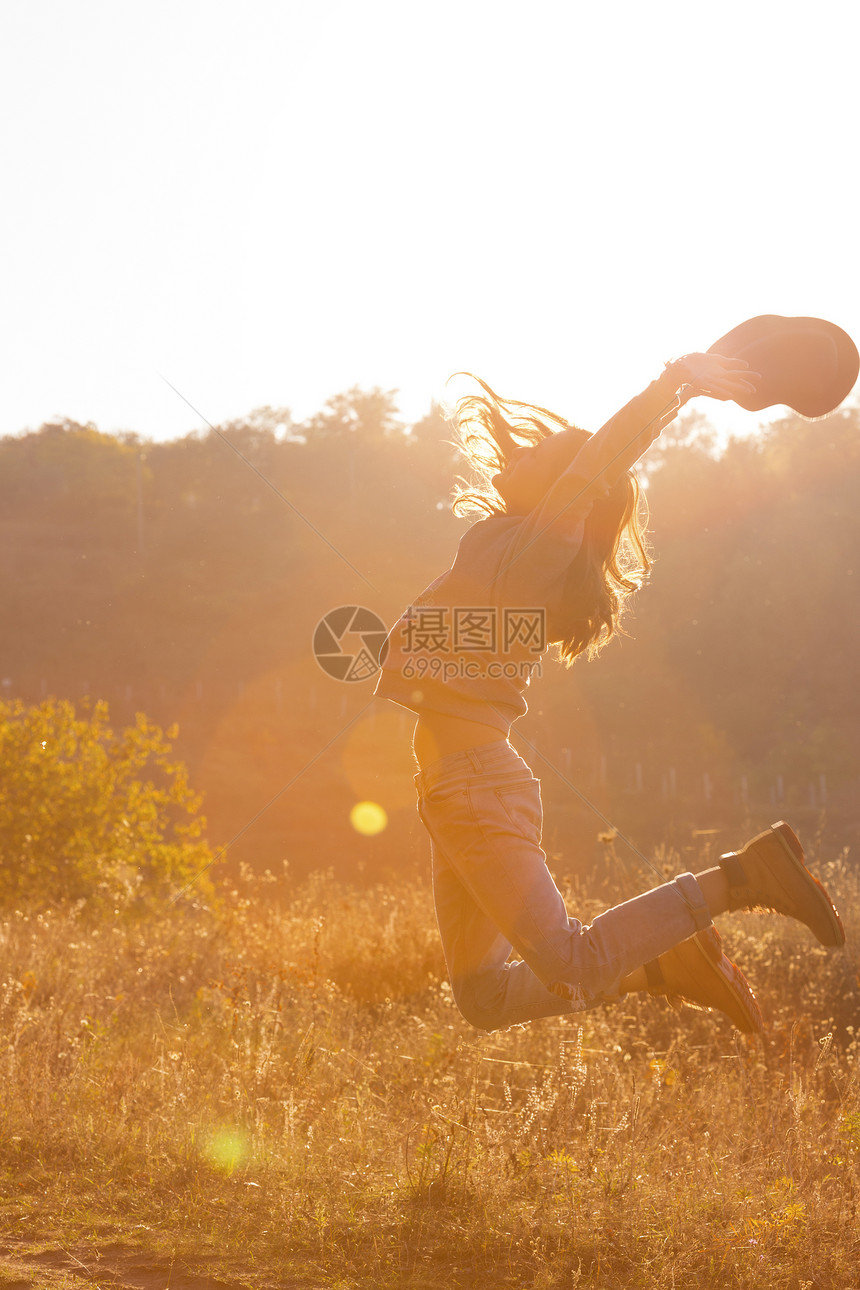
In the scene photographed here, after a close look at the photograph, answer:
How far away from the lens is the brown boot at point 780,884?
3.07 m

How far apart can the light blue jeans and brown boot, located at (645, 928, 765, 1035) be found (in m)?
0.20

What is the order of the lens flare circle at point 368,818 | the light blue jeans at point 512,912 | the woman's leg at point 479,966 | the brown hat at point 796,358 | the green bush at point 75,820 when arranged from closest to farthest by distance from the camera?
the light blue jeans at point 512,912 < the woman's leg at point 479,966 < the brown hat at point 796,358 < the green bush at point 75,820 < the lens flare circle at point 368,818

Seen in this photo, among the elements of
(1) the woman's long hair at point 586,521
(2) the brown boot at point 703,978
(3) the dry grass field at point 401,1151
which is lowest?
(3) the dry grass field at point 401,1151

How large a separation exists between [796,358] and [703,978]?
2015 millimetres

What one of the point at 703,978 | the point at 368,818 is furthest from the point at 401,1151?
the point at 368,818

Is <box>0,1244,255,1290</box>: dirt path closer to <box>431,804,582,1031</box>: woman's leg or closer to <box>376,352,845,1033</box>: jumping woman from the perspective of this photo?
<box>431,804,582,1031</box>: woman's leg

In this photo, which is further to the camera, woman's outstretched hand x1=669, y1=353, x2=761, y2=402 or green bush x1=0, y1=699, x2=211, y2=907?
green bush x1=0, y1=699, x2=211, y2=907

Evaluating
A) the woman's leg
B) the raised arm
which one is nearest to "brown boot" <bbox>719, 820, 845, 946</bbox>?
the woman's leg

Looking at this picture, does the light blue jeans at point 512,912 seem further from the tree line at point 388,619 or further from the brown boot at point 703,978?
the tree line at point 388,619

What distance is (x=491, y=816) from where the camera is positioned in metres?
3.04

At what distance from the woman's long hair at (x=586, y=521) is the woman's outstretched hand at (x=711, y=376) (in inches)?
13.3

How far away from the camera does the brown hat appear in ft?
10.9

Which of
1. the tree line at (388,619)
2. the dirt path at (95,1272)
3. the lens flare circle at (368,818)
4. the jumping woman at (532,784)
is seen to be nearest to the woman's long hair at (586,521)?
the jumping woman at (532,784)

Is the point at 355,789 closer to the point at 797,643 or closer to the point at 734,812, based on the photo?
the point at 734,812
